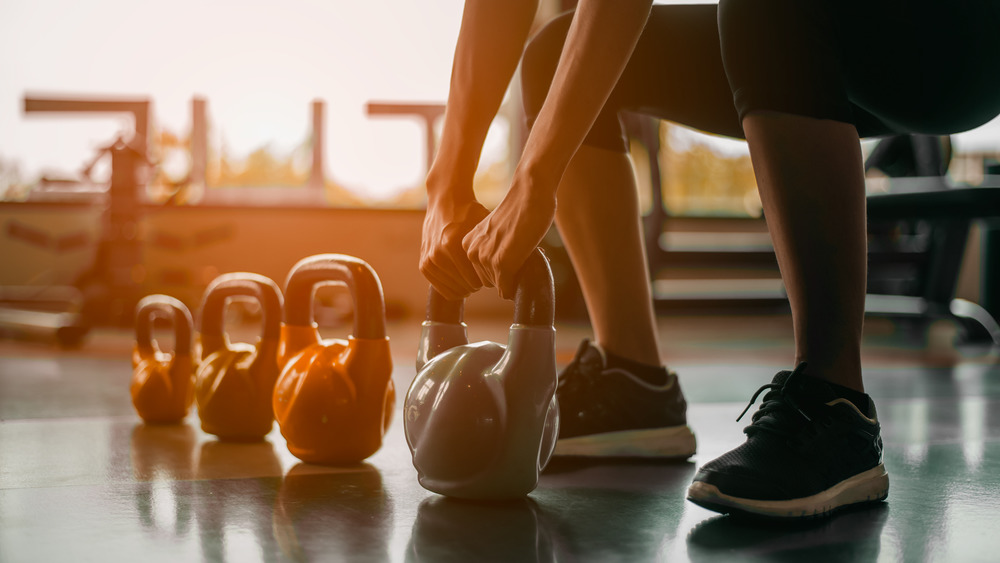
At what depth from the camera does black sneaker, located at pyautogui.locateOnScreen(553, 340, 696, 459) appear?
1074 mm

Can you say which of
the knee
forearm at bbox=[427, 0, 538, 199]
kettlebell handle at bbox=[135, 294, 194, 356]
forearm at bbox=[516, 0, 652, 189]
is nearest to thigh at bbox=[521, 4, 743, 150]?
the knee

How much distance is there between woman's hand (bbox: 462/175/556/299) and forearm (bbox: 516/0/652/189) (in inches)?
0.5

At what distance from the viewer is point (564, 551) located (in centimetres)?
67

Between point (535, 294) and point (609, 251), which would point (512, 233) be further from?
point (609, 251)

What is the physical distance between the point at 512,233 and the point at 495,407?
17 centimetres

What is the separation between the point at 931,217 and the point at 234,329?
286 cm

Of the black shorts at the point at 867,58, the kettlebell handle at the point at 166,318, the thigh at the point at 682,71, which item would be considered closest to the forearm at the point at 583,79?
the black shorts at the point at 867,58

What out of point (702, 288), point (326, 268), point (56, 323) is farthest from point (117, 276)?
point (702, 288)

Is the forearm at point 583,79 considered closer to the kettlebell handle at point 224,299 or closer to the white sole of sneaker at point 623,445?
the white sole of sneaker at point 623,445

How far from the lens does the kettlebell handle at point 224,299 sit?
4.06 feet

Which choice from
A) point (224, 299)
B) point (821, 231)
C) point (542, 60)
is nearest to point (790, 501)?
point (821, 231)

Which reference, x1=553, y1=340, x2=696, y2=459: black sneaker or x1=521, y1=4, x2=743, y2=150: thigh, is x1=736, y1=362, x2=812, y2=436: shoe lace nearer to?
x1=553, y1=340, x2=696, y2=459: black sneaker

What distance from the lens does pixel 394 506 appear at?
82cm

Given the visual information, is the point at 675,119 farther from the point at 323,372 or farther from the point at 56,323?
the point at 56,323
